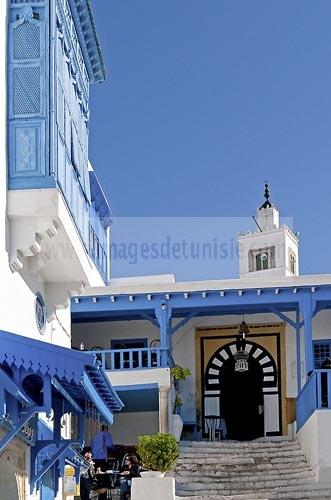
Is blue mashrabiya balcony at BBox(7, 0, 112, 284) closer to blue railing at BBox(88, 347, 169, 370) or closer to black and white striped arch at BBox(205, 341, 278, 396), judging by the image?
blue railing at BBox(88, 347, 169, 370)

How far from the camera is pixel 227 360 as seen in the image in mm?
27828

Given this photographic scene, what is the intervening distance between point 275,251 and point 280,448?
61.1 feet

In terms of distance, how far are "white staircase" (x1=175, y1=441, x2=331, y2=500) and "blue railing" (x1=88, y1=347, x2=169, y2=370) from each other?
6.73ft

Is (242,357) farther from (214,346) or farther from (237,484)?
(237,484)

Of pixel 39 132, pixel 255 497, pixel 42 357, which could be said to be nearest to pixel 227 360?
pixel 255 497

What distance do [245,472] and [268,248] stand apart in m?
21.0

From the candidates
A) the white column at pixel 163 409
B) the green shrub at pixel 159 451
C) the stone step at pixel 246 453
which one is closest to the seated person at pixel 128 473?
the green shrub at pixel 159 451

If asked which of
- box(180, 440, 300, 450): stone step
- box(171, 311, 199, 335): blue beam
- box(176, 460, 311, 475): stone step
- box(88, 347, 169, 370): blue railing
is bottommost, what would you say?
box(176, 460, 311, 475): stone step

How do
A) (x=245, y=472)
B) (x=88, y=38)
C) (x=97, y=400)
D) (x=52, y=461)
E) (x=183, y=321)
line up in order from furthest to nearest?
(x=183, y=321), (x=245, y=472), (x=88, y=38), (x=97, y=400), (x=52, y=461)

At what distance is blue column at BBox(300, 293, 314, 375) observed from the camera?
2473cm

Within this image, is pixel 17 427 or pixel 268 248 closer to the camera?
pixel 17 427

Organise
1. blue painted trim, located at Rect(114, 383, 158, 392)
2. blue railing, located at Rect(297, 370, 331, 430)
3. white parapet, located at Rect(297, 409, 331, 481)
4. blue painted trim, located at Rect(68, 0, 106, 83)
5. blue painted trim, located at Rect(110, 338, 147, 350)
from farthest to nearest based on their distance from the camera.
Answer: blue painted trim, located at Rect(110, 338, 147, 350)
blue painted trim, located at Rect(114, 383, 158, 392)
blue railing, located at Rect(297, 370, 331, 430)
white parapet, located at Rect(297, 409, 331, 481)
blue painted trim, located at Rect(68, 0, 106, 83)

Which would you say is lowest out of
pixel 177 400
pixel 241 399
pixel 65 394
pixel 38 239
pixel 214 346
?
pixel 65 394

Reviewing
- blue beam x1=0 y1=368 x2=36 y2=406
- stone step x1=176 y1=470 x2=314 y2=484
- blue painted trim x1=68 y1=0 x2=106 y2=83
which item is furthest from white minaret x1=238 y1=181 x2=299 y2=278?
blue beam x1=0 y1=368 x2=36 y2=406
